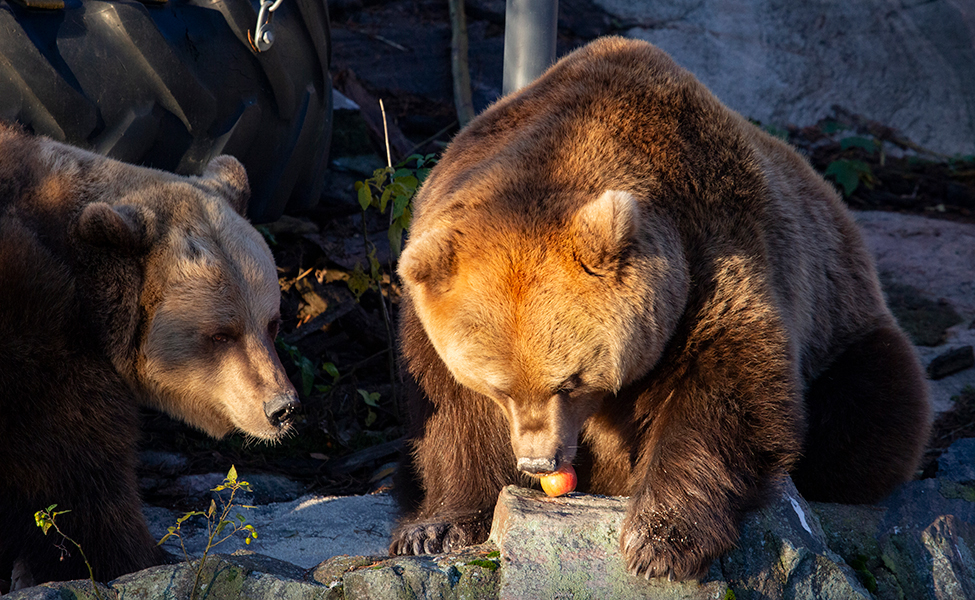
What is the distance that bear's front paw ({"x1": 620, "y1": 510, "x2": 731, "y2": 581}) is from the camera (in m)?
3.03

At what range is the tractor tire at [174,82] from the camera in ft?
13.6

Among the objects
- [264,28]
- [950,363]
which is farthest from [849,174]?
[264,28]

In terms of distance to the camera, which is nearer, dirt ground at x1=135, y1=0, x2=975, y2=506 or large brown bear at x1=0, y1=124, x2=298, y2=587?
large brown bear at x1=0, y1=124, x2=298, y2=587

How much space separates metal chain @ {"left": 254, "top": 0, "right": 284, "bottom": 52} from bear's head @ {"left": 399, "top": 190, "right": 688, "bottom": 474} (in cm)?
172

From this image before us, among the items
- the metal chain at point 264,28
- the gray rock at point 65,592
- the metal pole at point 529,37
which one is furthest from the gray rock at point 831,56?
the gray rock at point 65,592

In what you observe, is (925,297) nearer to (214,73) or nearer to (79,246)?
(214,73)

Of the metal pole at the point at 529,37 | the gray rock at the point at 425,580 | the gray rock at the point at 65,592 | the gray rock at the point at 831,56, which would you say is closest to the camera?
the gray rock at the point at 65,592

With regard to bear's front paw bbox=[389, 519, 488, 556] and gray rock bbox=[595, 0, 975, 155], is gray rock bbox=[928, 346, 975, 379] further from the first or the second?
gray rock bbox=[595, 0, 975, 155]

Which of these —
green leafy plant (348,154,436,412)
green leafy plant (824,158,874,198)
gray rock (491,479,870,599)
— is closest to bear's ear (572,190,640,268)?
gray rock (491,479,870,599)

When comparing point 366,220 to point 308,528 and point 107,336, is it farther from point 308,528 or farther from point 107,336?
point 107,336

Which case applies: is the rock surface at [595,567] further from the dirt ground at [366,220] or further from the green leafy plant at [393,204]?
the green leafy plant at [393,204]

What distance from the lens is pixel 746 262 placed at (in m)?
3.56

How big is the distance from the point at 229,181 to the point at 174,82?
53 cm

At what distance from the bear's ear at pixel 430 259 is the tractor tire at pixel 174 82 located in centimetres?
181
